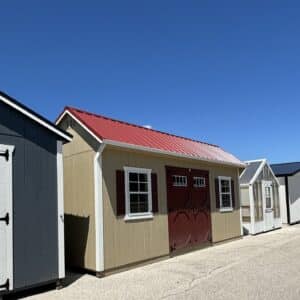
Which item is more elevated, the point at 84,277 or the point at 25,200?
the point at 25,200

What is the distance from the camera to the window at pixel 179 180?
11.9m

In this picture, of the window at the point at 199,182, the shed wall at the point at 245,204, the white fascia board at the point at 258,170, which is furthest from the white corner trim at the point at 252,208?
the window at the point at 199,182

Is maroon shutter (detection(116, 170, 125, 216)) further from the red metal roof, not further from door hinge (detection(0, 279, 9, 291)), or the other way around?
door hinge (detection(0, 279, 9, 291))

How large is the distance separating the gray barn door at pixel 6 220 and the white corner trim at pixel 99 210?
2.36 m

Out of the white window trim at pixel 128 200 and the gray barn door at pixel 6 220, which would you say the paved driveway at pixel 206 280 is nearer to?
the gray barn door at pixel 6 220

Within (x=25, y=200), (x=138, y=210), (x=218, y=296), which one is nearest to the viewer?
(x=218, y=296)

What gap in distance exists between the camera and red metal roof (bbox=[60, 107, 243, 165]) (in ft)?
33.0

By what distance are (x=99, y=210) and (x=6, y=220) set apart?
248 cm

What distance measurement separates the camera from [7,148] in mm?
7387

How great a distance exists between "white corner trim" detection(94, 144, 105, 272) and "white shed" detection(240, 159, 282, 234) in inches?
378

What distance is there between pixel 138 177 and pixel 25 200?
361cm

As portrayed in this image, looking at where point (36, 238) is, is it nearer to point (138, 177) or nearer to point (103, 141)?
point (103, 141)

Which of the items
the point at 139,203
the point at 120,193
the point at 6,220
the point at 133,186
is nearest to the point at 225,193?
the point at 139,203

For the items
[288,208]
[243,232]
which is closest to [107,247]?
[243,232]
